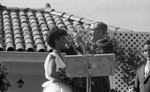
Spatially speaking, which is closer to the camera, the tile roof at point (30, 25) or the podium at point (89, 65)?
the podium at point (89, 65)

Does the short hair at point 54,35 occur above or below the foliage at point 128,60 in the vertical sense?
above

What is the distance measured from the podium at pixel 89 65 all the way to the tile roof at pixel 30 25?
649 cm

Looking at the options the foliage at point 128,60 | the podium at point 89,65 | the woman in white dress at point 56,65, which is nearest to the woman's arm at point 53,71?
the woman in white dress at point 56,65

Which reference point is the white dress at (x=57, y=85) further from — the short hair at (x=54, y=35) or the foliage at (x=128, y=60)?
the foliage at (x=128, y=60)

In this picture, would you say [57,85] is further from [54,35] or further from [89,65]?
[54,35]

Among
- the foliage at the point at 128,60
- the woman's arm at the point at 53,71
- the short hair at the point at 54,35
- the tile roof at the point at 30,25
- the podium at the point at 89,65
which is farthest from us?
the tile roof at the point at 30,25

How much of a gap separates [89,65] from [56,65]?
42 cm

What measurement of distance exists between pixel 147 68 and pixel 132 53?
5416 millimetres

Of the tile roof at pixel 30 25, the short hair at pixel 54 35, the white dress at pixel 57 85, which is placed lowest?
the white dress at pixel 57 85

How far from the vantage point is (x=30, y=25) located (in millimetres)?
15328

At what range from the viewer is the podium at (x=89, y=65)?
6.38 metres

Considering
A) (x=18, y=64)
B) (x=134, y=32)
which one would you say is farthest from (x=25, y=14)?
(x=134, y=32)

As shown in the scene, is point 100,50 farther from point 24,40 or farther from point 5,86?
point 24,40

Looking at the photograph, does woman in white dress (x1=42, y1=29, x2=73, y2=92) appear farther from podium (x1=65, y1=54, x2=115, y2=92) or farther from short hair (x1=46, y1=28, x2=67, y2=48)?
podium (x1=65, y1=54, x2=115, y2=92)
